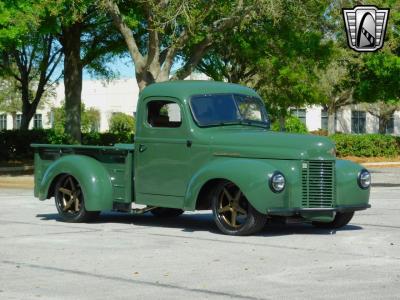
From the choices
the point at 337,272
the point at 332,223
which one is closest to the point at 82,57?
the point at 332,223

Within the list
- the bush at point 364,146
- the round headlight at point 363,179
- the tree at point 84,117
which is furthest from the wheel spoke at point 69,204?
the tree at point 84,117

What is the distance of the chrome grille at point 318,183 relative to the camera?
12344 millimetres

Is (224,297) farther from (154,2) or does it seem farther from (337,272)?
(154,2)

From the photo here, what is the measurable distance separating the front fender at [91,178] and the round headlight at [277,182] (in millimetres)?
3033

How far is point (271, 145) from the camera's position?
491 inches

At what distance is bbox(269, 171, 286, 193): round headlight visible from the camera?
12.0 meters

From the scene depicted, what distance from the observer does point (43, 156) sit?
15078 millimetres

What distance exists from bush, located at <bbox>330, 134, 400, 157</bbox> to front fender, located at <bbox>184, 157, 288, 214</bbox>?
3444 cm

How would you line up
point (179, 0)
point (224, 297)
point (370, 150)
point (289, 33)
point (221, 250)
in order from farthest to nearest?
1. point (370, 150)
2. point (289, 33)
3. point (179, 0)
4. point (221, 250)
5. point (224, 297)

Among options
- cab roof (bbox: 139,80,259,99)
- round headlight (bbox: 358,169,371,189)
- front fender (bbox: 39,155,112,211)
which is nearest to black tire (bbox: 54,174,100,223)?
front fender (bbox: 39,155,112,211)

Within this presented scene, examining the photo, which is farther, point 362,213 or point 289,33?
point 289,33

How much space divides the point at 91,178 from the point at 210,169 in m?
2.19

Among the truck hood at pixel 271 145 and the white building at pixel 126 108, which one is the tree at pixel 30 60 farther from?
the white building at pixel 126 108

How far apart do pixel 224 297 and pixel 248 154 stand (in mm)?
4771
